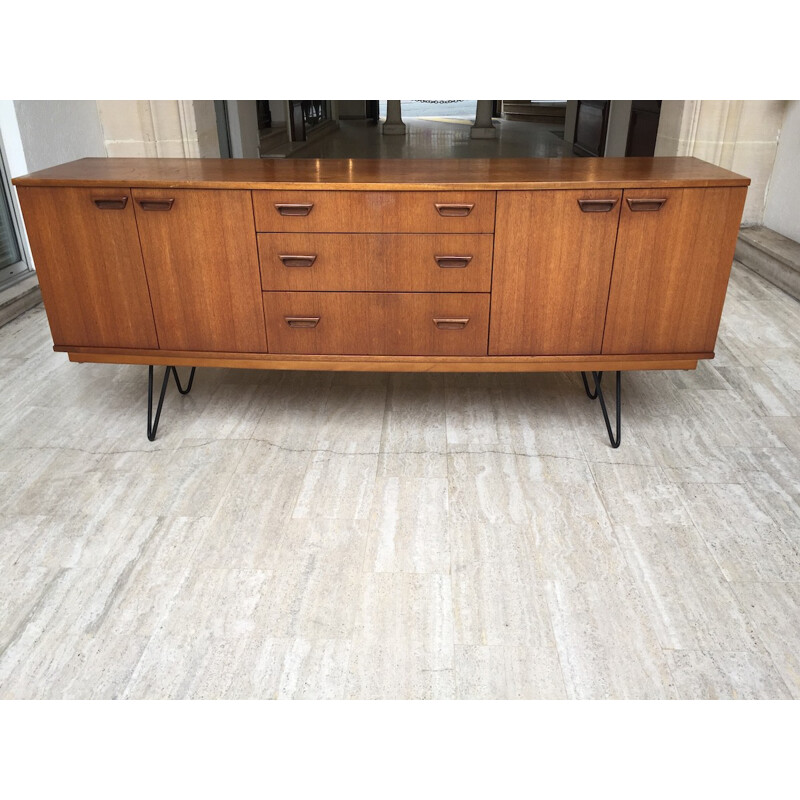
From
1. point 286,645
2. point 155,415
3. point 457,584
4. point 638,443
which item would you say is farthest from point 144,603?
point 638,443

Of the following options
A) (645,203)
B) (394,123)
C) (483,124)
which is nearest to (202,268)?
(645,203)

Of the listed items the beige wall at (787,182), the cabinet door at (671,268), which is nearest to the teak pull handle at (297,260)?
the cabinet door at (671,268)

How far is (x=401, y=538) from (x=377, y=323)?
2.37 feet

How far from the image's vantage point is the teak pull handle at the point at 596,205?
2129 mm

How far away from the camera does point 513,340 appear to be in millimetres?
2340

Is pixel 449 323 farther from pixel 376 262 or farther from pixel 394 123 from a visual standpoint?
pixel 394 123

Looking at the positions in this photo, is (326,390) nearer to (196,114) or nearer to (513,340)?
(513,340)

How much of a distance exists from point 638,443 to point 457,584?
1.02 metres

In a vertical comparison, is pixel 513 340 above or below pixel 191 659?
above

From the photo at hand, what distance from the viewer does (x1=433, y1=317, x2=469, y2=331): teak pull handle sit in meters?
2.31

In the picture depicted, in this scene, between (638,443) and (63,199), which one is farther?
(638,443)

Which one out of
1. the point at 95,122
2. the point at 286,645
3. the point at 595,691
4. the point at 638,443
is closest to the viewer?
the point at 595,691

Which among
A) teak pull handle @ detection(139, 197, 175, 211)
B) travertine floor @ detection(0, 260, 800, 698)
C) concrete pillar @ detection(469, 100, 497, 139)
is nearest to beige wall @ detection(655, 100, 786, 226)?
travertine floor @ detection(0, 260, 800, 698)

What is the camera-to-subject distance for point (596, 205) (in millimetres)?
2137
